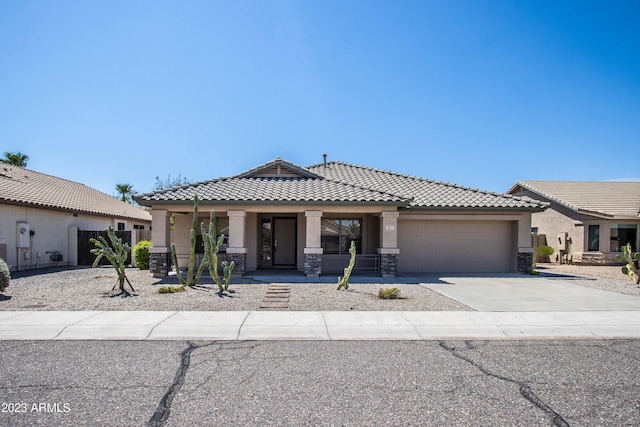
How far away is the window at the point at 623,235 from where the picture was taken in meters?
21.9

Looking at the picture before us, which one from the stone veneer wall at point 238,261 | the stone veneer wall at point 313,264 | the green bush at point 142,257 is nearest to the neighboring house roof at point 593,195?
the stone veneer wall at point 313,264

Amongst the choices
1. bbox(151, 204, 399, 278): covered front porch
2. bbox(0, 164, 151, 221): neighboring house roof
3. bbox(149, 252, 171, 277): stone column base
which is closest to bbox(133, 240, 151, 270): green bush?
bbox(151, 204, 399, 278): covered front porch

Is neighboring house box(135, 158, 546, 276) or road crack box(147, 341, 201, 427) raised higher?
neighboring house box(135, 158, 546, 276)

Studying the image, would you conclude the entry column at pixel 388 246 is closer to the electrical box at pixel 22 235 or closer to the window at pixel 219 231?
the window at pixel 219 231

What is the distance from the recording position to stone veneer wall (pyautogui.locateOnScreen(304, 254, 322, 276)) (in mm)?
13945

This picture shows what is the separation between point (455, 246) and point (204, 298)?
10895 millimetres

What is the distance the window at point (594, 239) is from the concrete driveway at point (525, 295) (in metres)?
10.3

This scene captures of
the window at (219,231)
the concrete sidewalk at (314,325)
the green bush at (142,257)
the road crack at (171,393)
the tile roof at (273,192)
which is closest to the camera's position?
the road crack at (171,393)

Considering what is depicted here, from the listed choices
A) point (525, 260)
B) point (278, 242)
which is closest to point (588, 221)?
point (525, 260)

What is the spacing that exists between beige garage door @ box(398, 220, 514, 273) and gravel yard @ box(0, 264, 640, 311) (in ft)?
11.5

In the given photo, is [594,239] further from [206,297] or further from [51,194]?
[51,194]

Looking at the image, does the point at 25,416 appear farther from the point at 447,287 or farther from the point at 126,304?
the point at 447,287

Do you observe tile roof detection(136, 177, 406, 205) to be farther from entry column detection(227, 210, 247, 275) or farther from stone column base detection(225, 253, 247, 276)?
stone column base detection(225, 253, 247, 276)

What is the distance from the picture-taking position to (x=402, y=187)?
18.2 metres
